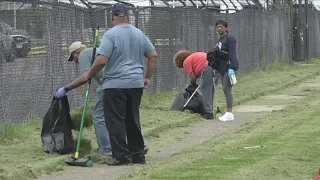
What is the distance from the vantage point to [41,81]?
13.3 meters

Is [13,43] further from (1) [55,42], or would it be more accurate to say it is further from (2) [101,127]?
(2) [101,127]

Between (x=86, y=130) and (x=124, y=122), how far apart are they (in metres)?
2.09

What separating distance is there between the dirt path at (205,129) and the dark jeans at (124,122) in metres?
0.22

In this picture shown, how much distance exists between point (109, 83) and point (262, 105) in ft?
27.3

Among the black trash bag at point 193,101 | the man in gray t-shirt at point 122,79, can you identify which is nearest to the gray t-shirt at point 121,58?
the man in gray t-shirt at point 122,79

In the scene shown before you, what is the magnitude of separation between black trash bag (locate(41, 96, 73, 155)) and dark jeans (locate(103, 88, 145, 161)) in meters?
0.83

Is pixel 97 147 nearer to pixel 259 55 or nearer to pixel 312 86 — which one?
pixel 312 86

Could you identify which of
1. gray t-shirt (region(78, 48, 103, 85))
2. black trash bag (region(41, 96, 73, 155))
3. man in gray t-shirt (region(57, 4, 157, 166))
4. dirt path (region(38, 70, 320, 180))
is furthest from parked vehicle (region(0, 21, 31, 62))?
man in gray t-shirt (region(57, 4, 157, 166))

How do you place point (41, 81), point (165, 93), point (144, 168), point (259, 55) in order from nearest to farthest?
point (144, 168) < point (41, 81) < point (165, 93) < point (259, 55)

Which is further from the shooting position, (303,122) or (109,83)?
(303,122)

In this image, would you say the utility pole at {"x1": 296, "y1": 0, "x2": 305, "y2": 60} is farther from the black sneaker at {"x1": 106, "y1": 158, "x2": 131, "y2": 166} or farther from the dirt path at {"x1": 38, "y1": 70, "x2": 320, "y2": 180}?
the black sneaker at {"x1": 106, "y1": 158, "x2": 131, "y2": 166}

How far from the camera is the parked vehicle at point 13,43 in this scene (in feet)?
39.5

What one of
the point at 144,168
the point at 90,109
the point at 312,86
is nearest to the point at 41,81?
the point at 90,109

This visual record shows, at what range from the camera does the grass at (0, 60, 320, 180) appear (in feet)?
30.9
